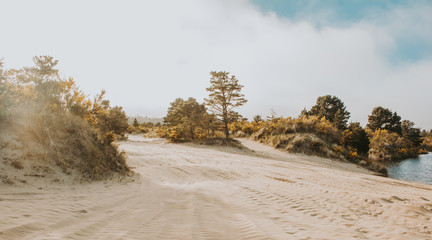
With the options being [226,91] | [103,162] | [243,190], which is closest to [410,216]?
[243,190]

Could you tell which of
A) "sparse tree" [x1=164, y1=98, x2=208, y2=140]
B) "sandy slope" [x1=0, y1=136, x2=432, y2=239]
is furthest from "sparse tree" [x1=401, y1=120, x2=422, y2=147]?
"sandy slope" [x1=0, y1=136, x2=432, y2=239]

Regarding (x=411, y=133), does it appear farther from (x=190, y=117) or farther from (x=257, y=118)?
(x=190, y=117)

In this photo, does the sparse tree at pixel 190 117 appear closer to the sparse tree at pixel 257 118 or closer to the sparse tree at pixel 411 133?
the sparse tree at pixel 257 118

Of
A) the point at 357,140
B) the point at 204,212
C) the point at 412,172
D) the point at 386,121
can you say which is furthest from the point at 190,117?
the point at 386,121

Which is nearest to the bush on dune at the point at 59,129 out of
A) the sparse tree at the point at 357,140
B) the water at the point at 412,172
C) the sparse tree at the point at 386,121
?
the water at the point at 412,172

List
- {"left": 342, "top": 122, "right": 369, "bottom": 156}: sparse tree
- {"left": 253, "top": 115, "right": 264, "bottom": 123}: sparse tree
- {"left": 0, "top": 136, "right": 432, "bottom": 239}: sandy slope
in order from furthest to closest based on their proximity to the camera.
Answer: {"left": 253, "top": 115, "right": 264, "bottom": 123}: sparse tree → {"left": 342, "top": 122, "right": 369, "bottom": 156}: sparse tree → {"left": 0, "top": 136, "right": 432, "bottom": 239}: sandy slope

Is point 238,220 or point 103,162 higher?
point 103,162

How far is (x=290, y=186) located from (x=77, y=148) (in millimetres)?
5516

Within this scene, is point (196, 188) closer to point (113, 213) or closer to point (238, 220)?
point (238, 220)

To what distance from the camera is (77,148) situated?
4461 millimetres

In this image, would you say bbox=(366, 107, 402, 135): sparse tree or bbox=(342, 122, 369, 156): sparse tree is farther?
bbox=(366, 107, 402, 135): sparse tree

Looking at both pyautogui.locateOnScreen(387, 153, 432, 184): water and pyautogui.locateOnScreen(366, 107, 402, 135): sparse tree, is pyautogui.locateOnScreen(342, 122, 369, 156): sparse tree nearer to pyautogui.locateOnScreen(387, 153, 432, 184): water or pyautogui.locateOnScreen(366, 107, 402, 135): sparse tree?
pyautogui.locateOnScreen(387, 153, 432, 184): water

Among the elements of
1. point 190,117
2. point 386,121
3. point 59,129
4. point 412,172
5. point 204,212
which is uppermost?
point 386,121

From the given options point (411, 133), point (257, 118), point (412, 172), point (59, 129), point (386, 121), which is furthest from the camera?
point (257, 118)
